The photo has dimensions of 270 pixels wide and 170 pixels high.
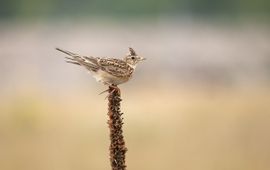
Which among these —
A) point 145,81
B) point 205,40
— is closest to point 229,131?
point 145,81

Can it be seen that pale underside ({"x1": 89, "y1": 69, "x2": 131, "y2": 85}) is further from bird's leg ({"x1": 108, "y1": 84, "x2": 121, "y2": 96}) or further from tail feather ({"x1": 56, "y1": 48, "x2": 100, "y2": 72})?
bird's leg ({"x1": 108, "y1": 84, "x2": 121, "y2": 96})

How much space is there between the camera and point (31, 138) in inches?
830

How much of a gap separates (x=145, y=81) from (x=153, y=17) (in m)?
19.7

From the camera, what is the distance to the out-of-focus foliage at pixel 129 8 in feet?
157

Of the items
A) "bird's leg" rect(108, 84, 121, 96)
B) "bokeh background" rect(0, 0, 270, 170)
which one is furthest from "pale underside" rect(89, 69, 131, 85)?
"bokeh background" rect(0, 0, 270, 170)

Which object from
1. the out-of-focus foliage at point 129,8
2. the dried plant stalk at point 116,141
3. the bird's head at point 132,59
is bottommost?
the dried plant stalk at point 116,141

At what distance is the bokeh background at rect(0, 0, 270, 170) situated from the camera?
20.0 meters

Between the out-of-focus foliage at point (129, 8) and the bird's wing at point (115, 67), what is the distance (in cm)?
3820

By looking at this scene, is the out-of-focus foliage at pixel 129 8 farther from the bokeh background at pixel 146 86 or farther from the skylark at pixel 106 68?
the skylark at pixel 106 68

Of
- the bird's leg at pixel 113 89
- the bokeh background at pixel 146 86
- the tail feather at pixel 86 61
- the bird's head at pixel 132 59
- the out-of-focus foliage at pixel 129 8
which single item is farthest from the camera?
the out-of-focus foliage at pixel 129 8

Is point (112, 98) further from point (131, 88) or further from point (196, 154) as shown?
point (131, 88)

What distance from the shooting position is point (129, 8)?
165ft

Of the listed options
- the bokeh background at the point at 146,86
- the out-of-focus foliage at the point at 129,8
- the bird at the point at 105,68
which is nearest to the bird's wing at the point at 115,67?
the bird at the point at 105,68

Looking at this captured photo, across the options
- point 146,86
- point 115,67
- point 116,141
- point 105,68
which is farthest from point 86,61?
point 146,86
